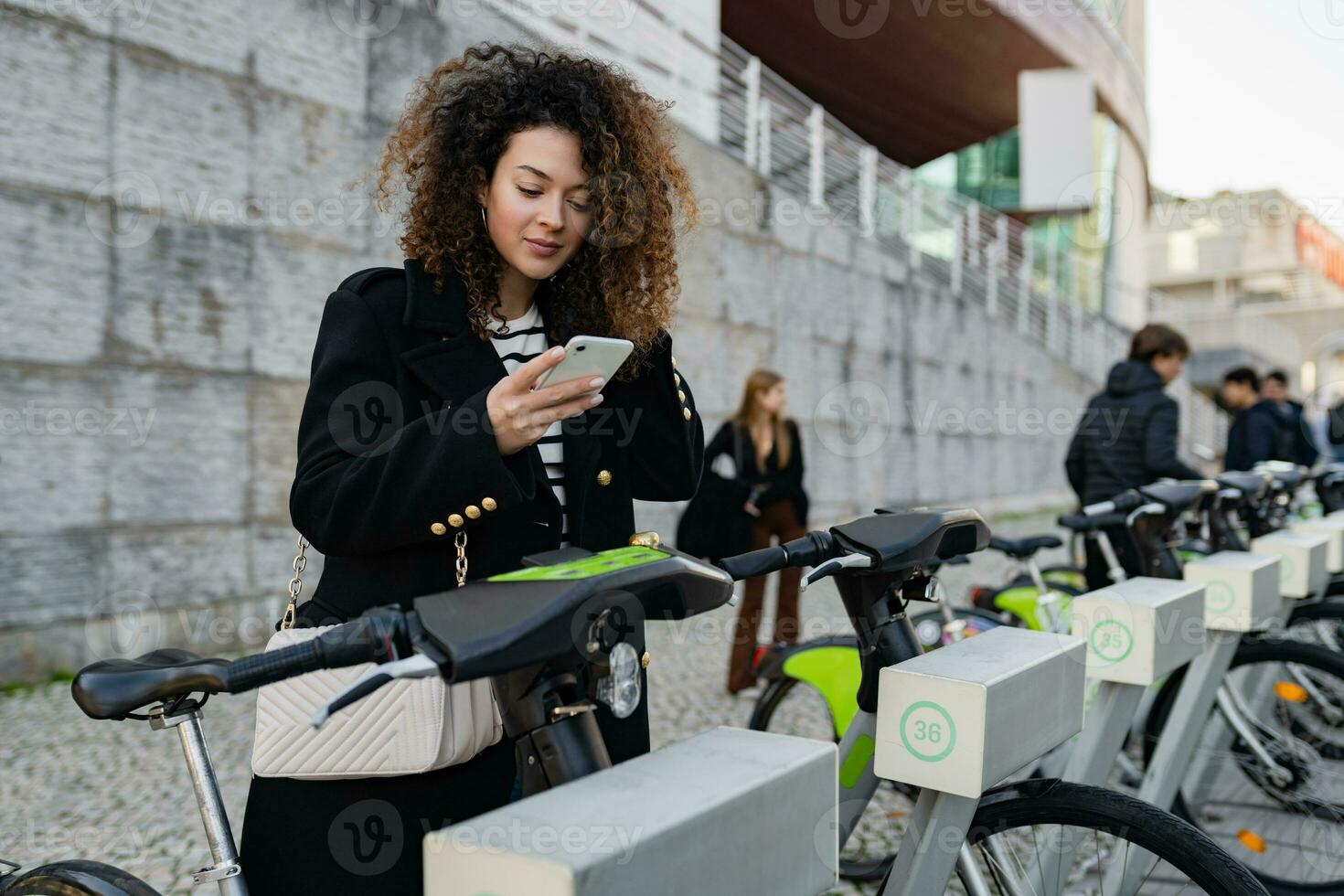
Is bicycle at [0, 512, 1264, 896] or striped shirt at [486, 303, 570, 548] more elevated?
striped shirt at [486, 303, 570, 548]

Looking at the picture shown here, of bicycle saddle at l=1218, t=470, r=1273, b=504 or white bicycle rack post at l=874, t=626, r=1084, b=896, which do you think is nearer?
white bicycle rack post at l=874, t=626, r=1084, b=896

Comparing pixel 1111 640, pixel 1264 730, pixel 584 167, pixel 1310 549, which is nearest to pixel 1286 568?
pixel 1310 549

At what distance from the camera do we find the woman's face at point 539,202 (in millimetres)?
1431

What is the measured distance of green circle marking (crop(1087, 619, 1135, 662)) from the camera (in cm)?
221

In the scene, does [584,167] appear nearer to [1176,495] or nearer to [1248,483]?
[1176,495]

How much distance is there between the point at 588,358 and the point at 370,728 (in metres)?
0.53

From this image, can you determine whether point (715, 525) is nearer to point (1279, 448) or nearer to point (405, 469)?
point (405, 469)

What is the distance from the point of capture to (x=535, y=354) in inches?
61.6
